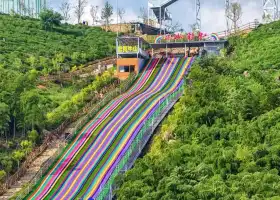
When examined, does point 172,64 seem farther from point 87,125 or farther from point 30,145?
point 30,145

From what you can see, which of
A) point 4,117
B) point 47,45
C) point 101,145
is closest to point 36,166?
point 101,145

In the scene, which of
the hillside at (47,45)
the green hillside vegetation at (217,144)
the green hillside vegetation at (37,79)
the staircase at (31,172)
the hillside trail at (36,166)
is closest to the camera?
the green hillside vegetation at (217,144)

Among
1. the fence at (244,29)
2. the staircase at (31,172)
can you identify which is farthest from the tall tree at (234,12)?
the staircase at (31,172)

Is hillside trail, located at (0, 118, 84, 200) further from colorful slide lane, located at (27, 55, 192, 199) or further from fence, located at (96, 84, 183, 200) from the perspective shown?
fence, located at (96, 84, 183, 200)

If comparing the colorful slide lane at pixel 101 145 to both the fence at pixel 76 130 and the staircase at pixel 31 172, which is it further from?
the staircase at pixel 31 172

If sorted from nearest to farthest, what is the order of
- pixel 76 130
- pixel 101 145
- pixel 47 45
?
1. pixel 101 145
2. pixel 76 130
3. pixel 47 45

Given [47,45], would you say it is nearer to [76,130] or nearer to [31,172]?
[76,130]
